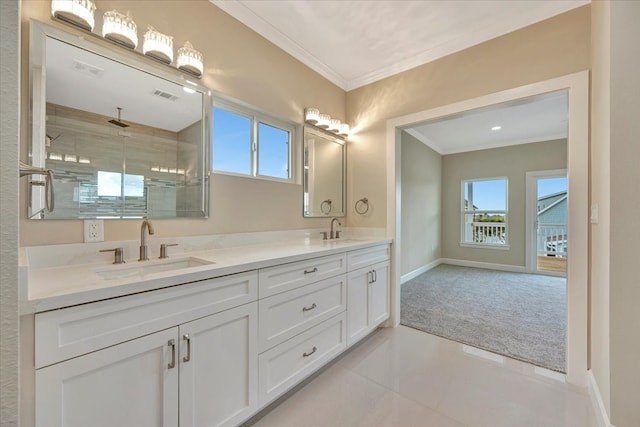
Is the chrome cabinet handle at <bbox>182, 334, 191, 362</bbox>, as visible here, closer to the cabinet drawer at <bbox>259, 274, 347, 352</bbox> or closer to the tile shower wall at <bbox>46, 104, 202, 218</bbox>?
the cabinet drawer at <bbox>259, 274, 347, 352</bbox>

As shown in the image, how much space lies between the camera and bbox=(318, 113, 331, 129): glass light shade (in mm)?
2679

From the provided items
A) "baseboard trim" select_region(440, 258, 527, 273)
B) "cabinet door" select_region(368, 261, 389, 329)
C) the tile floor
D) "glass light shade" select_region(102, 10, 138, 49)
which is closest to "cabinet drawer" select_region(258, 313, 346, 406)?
the tile floor

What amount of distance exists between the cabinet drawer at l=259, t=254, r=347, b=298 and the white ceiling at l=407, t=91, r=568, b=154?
7.80 ft

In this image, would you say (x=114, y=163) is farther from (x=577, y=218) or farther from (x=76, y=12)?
(x=577, y=218)

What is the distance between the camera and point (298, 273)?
1646mm

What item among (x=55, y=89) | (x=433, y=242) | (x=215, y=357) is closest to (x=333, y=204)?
(x=215, y=357)

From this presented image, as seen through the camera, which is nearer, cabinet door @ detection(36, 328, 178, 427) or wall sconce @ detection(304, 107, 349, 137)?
cabinet door @ detection(36, 328, 178, 427)

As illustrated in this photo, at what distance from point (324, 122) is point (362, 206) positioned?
101 centimetres

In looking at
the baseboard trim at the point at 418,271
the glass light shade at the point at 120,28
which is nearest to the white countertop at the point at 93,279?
the glass light shade at the point at 120,28

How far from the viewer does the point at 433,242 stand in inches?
221

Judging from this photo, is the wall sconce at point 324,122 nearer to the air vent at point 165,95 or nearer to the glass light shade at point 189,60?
the glass light shade at point 189,60

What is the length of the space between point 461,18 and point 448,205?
4515mm

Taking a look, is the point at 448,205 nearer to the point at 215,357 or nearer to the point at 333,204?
the point at 333,204

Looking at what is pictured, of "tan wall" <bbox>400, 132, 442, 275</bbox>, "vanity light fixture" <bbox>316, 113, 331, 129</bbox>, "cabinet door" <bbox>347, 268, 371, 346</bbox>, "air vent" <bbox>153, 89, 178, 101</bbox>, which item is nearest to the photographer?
"air vent" <bbox>153, 89, 178, 101</bbox>
